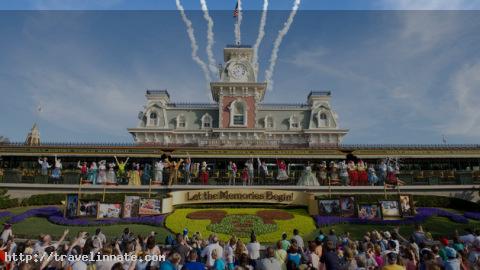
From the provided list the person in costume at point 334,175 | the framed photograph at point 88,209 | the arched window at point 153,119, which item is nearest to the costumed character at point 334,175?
the person in costume at point 334,175

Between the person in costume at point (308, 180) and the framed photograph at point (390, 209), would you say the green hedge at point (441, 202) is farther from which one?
the person in costume at point (308, 180)

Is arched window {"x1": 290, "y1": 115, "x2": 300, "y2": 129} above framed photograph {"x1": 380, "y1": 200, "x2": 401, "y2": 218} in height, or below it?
above

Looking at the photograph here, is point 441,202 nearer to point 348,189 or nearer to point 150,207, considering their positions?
point 348,189

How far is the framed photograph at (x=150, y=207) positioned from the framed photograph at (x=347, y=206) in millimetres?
12068

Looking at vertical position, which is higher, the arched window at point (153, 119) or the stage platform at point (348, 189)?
the arched window at point (153, 119)

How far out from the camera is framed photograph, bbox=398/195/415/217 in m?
19.7

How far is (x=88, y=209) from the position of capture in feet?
66.3

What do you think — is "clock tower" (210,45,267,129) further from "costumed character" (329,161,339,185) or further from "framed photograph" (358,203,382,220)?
"framed photograph" (358,203,382,220)

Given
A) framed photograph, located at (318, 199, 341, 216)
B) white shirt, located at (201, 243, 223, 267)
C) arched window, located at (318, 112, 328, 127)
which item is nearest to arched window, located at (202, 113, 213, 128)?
arched window, located at (318, 112, 328, 127)

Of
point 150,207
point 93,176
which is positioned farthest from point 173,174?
point 93,176

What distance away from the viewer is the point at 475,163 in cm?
3228

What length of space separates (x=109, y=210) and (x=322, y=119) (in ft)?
125

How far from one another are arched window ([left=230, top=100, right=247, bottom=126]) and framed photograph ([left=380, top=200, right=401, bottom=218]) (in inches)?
1198

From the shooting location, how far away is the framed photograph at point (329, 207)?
20266mm
